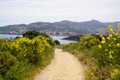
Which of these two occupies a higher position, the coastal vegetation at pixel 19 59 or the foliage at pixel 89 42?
the coastal vegetation at pixel 19 59

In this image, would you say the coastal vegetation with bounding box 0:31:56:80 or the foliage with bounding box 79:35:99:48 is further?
the foliage with bounding box 79:35:99:48

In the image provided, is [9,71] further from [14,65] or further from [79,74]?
[79,74]

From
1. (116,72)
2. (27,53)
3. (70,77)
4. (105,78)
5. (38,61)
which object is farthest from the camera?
(38,61)

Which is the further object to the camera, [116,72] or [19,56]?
[19,56]

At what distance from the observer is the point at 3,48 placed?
15547 millimetres

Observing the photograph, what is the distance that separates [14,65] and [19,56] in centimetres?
336

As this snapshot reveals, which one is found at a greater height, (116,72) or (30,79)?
(116,72)

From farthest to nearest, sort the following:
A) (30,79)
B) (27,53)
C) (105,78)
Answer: (27,53) < (30,79) < (105,78)

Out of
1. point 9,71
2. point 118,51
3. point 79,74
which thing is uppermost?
point 118,51

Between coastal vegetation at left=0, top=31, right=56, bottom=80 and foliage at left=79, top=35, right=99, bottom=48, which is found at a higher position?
coastal vegetation at left=0, top=31, right=56, bottom=80

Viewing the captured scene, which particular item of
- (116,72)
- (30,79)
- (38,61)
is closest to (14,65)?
(30,79)

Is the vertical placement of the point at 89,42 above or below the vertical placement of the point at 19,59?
below

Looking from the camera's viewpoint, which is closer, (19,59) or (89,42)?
(19,59)

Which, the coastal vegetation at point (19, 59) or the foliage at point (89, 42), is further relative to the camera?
the foliage at point (89, 42)
